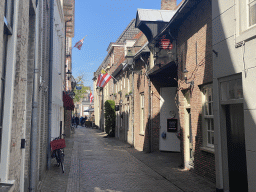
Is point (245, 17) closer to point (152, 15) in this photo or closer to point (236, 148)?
point (236, 148)

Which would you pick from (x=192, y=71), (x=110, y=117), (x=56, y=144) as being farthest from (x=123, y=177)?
(x=110, y=117)

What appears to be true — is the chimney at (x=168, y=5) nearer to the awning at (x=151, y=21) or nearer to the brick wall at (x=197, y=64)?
the awning at (x=151, y=21)

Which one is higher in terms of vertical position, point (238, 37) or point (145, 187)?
point (238, 37)

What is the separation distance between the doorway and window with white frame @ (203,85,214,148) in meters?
1.19

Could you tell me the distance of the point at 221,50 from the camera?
6738mm

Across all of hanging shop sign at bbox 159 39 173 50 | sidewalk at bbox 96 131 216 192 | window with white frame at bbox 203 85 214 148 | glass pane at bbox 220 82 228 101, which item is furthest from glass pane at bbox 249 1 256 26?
hanging shop sign at bbox 159 39 173 50

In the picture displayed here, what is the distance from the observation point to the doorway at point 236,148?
6.18 meters

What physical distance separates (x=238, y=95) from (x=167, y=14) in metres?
8.79

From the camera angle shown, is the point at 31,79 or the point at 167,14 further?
the point at 167,14

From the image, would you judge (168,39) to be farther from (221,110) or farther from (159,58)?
(221,110)

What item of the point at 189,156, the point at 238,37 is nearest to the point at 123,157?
the point at 189,156

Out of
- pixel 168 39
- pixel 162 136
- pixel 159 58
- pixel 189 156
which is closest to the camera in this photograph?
pixel 189 156

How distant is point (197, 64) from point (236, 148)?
9.84ft

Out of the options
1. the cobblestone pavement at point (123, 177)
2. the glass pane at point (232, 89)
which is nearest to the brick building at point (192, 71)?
the cobblestone pavement at point (123, 177)
